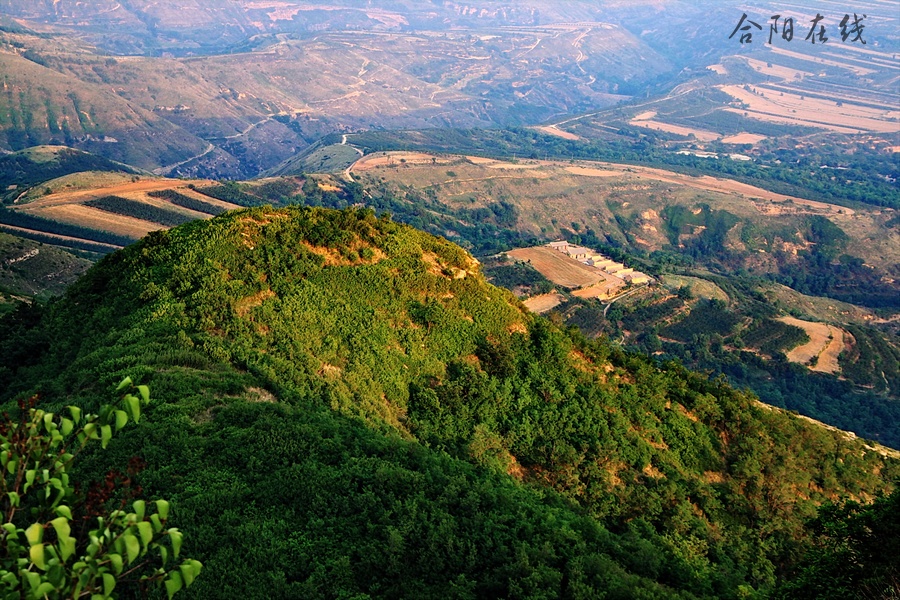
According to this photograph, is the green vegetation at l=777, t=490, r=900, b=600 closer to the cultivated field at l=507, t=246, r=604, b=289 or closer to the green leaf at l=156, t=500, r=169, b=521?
the green leaf at l=156, t=500, r=169, b=521

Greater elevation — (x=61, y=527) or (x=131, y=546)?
(x=61, y=527)

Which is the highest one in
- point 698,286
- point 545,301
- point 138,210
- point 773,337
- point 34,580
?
point 34,580

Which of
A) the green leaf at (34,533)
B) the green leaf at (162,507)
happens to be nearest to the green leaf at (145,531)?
the green leaf at (162,507)

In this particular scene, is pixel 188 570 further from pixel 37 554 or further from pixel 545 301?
pixel 545 301

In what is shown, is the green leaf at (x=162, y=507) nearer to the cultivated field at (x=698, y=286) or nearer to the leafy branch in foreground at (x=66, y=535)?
the leafy branch in foreground at (x=66, y=535)

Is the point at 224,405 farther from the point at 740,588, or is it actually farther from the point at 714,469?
the point at 714,469

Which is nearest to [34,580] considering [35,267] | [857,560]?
[857,560]

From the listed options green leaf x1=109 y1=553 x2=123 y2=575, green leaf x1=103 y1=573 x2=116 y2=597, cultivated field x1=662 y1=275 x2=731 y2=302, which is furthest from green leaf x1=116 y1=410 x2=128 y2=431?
cultivated field x1=662 y1=275 x2=731 y2=302

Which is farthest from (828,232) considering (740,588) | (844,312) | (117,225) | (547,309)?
(740,588)
